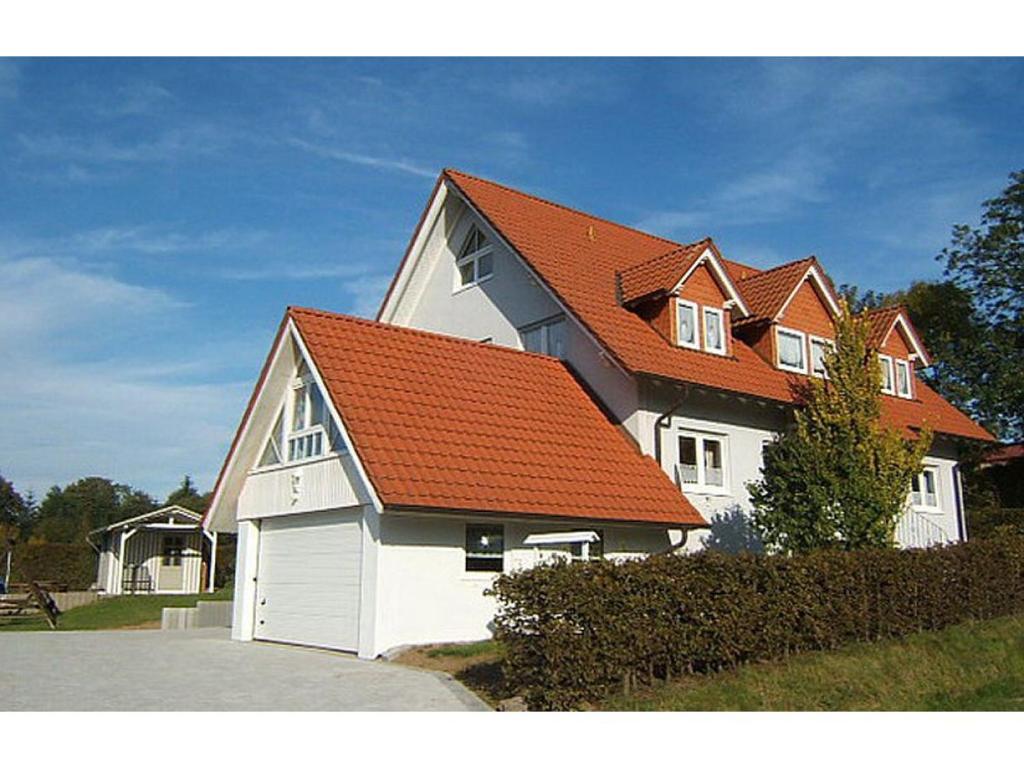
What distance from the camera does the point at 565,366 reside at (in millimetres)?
22375

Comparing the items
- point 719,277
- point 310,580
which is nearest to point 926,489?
point 719,277

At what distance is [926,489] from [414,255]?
16.5 meters

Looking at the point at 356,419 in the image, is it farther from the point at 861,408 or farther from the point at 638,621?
Result: the point at 861,408

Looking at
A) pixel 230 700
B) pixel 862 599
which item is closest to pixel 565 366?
pixel 862 599

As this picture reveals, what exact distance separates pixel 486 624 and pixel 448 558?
1440mm

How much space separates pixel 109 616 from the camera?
101 ft

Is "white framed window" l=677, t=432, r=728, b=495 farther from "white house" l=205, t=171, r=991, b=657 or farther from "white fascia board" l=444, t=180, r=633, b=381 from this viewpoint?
"white fascia board" l=444, t=180, r=633, b=381

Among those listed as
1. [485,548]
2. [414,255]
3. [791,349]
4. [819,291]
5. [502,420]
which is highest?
[414,255]

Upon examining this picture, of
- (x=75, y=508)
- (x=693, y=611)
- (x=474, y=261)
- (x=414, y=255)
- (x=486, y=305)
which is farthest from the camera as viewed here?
(x=75, y=508)

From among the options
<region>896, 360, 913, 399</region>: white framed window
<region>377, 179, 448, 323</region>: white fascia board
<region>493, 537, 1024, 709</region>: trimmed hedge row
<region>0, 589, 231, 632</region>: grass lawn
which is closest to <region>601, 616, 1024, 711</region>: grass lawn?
<region>493, 537, 1024, 709</region>: trimmed hedge row

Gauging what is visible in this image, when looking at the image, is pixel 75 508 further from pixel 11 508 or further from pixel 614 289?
pixel 614 289

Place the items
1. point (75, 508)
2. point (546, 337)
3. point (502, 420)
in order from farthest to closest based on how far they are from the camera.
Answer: point (75, 508) → point (546, 337) → point (502, 420)

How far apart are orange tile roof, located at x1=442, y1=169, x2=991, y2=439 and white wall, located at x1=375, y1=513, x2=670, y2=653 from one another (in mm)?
4845

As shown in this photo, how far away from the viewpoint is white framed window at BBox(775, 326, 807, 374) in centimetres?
2445
